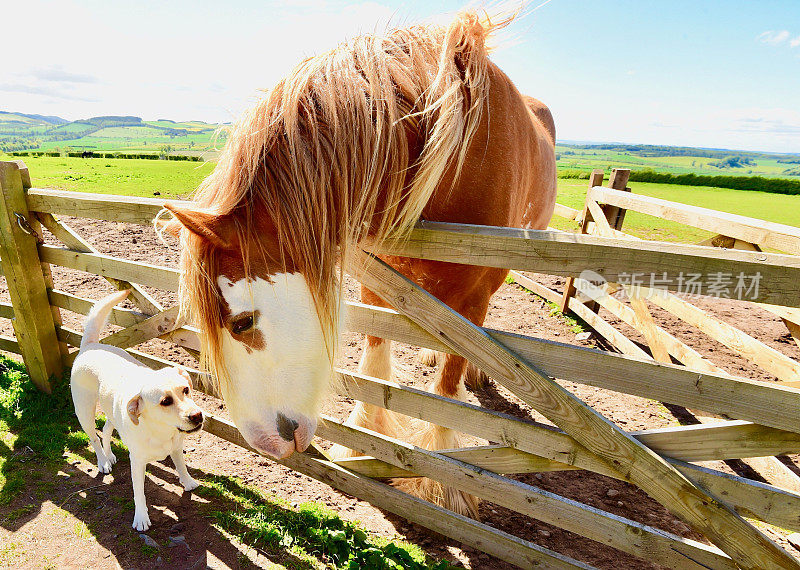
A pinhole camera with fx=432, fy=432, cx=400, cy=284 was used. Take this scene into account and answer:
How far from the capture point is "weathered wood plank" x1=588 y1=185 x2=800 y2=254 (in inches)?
108

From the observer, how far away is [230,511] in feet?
8.87

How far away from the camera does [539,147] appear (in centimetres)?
343

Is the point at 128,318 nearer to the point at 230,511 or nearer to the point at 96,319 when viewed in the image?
the point at 96,319

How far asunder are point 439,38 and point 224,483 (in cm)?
306

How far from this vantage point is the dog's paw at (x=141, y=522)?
2.54 metres

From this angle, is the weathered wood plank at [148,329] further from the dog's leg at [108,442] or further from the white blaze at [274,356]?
the white blaze at [274,356]

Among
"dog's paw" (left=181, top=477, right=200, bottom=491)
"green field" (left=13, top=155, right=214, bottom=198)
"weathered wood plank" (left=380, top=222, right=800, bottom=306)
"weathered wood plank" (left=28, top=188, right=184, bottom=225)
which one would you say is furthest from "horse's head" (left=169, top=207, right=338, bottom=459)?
"green field" (left=13, top=155, right=214, bottom=198)

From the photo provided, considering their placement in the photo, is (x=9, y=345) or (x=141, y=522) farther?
(x=9, y=345)

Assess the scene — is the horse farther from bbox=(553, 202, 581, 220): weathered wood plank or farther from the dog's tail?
bbox=(553, 202, 581, 220): weathered wood plank

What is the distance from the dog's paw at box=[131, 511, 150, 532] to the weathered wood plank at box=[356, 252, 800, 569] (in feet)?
6.63

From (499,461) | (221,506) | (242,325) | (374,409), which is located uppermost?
(242,325)

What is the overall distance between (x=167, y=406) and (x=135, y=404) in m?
0.17

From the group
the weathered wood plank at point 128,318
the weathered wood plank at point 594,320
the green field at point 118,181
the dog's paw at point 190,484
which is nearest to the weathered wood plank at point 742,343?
the weathered wood plank at point 594,320

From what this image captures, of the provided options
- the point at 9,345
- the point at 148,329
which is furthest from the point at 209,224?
the point at 9,345
